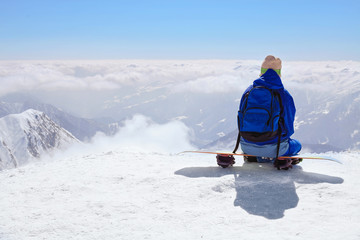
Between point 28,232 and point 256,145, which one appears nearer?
point 28,232

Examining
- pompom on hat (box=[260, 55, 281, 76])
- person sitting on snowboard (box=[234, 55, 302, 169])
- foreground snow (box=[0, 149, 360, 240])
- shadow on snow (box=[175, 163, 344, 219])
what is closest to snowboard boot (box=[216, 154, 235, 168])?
shadow on snow (box=[175, 163, 344, 219])

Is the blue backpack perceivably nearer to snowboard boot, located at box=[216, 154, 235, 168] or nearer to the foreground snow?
snowboard boot, located at box=[216, 154, 235, 168]

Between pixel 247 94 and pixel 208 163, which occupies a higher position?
pixel 247 94

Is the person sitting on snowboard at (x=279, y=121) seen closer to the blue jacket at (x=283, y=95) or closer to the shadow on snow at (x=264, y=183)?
the blue jacket at (x=283, y=95)

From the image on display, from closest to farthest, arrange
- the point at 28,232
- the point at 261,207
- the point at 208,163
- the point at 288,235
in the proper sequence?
1. the point at 288,235
2. the point at 28,232
3. the point at 261,207
4. the point at 208,163

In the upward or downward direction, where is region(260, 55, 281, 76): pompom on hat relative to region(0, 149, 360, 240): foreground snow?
upward

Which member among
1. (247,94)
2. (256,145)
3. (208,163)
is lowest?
(208,163)

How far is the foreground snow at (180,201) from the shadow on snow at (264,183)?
0.02m

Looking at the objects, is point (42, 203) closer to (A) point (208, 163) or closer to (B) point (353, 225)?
(A) point (208, 163)

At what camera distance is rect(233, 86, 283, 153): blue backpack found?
313 inches

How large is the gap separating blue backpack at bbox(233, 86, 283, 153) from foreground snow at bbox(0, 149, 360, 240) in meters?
1.06

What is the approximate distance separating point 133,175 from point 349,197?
5304 mm

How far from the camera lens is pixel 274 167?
8688 mm

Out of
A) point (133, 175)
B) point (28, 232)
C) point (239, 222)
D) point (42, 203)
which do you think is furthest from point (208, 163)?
point (28, 232)
